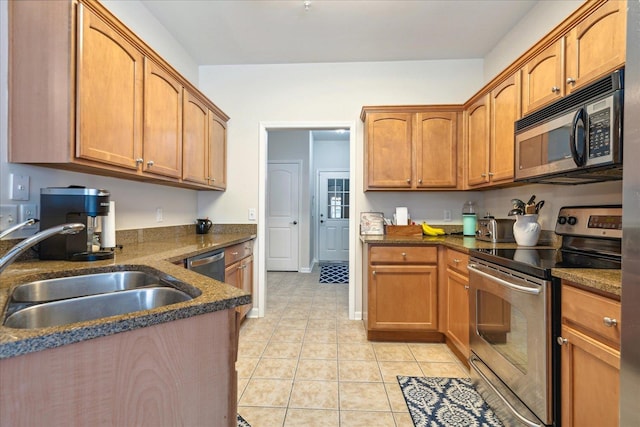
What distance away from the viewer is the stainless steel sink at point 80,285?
109 centimetres

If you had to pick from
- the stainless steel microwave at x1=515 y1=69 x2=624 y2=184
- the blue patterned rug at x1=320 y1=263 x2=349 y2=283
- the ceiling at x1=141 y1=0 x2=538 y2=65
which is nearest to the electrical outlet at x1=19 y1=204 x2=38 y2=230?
the ceiling at x1=141 y1=0 x2=538 y2=65

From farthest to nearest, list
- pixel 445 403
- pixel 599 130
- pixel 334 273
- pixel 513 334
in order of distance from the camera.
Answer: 1. pixel 334 273
2. pixel 445 403
3. pixel 513 334
4. pixel 599 130

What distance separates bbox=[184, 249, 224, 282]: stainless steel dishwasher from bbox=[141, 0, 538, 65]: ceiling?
190 centimetres

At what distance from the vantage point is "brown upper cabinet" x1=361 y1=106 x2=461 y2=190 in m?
2.78

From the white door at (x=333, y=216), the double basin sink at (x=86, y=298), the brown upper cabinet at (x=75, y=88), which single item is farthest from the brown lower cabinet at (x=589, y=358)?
the white door at (x=333, y=216)

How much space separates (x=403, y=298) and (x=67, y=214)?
2.29 metres

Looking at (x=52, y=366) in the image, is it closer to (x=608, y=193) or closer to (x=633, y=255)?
(x=633, y=255)

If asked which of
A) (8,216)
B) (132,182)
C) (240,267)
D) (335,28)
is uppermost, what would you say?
(335,28)

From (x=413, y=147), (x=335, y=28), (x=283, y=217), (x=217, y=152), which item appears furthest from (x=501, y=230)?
(x=283, y=217)

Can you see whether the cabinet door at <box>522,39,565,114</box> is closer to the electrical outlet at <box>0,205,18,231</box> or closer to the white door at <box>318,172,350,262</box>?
the electrical outlet at <box>0,205,18,231</box>

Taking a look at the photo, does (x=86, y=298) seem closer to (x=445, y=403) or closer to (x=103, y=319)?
(x=103, y=319)

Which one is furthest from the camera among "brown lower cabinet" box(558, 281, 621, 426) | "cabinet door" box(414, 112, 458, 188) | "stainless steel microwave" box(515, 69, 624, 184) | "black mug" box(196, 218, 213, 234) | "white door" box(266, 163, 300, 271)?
"white door" box(266, 163, 300, 271)

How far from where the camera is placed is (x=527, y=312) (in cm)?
138

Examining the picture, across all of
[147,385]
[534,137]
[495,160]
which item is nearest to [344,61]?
[495,160]
